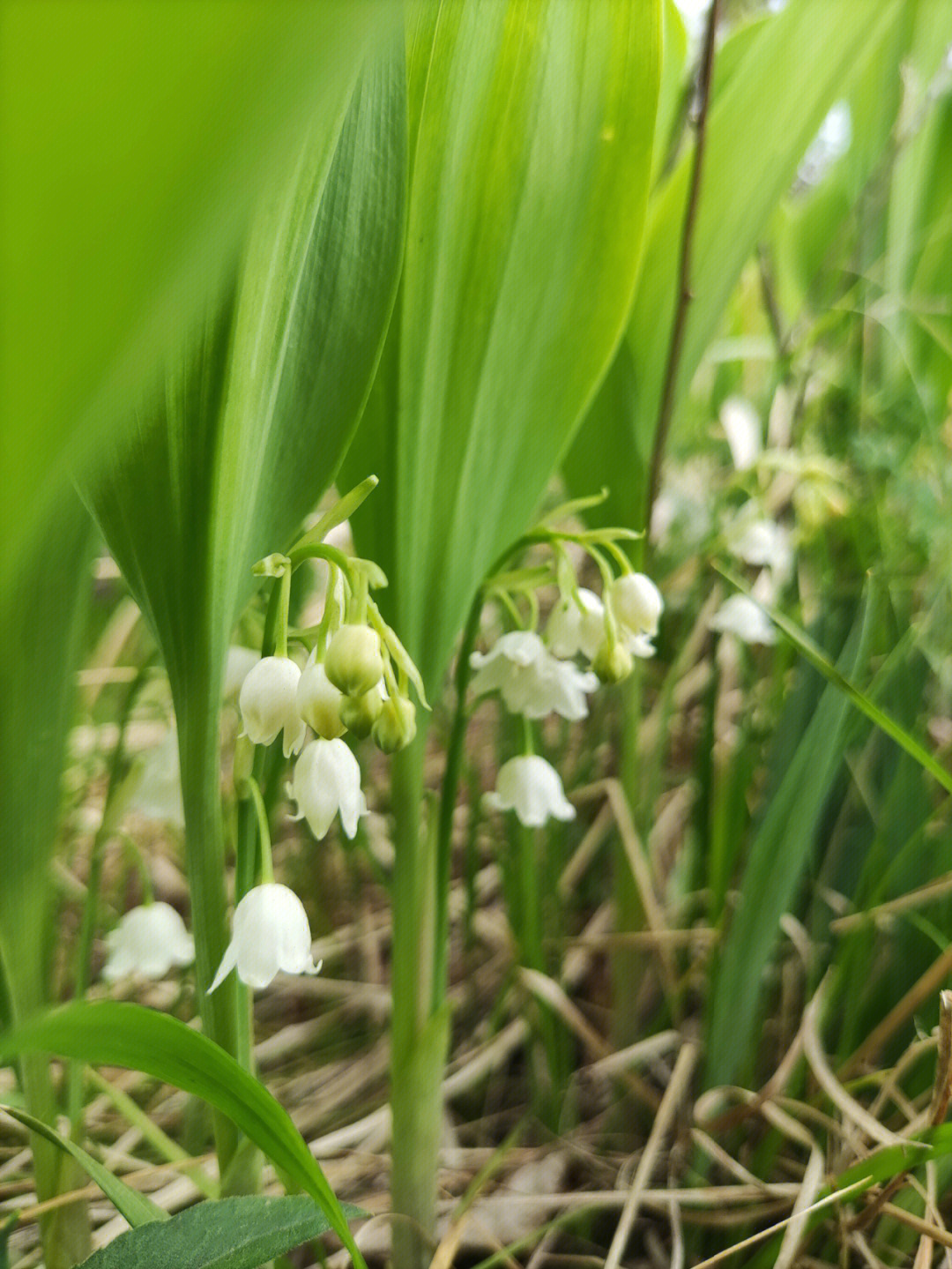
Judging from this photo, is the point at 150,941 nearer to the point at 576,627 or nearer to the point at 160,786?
the point at 160,786

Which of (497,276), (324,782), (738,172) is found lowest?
Answer: (324,782)

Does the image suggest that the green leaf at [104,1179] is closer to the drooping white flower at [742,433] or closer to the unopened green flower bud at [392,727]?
the unopened green flower bud at [392,727]

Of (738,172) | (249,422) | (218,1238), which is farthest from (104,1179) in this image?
(738,172)

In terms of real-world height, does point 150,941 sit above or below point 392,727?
below

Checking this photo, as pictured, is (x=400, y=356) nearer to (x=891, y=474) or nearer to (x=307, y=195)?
(x=307, y=195)

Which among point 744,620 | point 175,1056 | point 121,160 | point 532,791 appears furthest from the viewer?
point 744,620

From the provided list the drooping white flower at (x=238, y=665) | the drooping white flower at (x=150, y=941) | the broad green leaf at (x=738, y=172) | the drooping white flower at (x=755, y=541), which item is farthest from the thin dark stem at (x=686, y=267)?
the drooping white flower at (x=150, y=941)

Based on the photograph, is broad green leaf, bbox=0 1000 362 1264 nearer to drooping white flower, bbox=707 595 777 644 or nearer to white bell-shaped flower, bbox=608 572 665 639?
white bell-shaped flower, bbox=608 572 665 639
